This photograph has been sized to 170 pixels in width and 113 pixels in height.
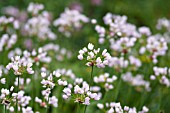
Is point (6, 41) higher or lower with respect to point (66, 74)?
higher

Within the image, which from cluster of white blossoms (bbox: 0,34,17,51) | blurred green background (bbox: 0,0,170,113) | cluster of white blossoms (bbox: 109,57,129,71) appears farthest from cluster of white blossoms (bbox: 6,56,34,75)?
blurred green background (bbox: 0,0,170,113)

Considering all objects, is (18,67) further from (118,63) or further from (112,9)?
(112,9)

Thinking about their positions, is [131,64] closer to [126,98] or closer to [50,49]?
[126,98]

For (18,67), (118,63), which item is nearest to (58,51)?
(118,63)

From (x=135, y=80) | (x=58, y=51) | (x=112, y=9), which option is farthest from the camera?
(x=112, y=9)

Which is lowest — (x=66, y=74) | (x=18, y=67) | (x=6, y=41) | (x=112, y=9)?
(x=18, y=67)

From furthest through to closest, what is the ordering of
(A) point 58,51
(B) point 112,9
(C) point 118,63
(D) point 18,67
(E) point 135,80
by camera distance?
(B) point 112,9
(A) point 58,51
(E) point 135,80
(C) point 118,63
(D) point 18,67

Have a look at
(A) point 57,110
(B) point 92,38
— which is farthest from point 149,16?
(A) point 57,110

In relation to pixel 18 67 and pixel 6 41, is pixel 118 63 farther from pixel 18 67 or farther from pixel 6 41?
pixel 18 67

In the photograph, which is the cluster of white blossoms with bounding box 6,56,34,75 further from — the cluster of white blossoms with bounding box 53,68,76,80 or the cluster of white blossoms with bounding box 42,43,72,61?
the cluster of white blossoms with bounding box 42,43,72,61

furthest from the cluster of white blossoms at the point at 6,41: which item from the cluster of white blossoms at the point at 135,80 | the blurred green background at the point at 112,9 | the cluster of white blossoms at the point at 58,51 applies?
the blurred green background at the point at 112,9

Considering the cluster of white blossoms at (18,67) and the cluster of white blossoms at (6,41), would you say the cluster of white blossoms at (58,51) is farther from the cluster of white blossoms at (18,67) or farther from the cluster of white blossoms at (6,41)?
the cluster of white blossoms at (18,67)

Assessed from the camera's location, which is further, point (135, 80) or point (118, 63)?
point (135, 80)
